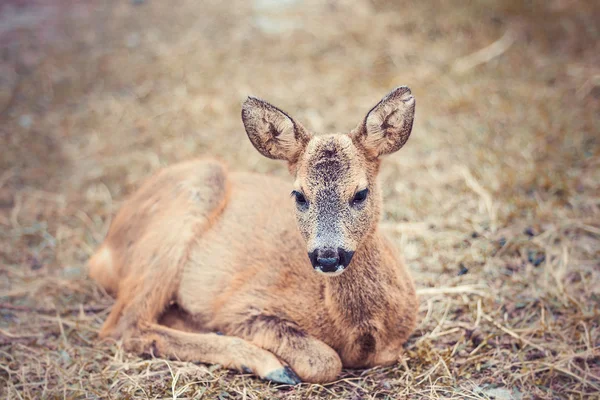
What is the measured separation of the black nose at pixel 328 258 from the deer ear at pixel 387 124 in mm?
664

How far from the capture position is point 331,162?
3.38 m

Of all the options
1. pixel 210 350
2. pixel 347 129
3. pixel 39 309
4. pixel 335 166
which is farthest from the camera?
pixel 347 129

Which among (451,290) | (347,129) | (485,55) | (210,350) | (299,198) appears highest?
(485,55)

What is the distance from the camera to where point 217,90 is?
24.6ft

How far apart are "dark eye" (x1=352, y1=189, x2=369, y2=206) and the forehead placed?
76 mm

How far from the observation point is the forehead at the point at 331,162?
3.36 m

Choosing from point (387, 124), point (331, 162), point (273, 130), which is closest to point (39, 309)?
point (273, 130)

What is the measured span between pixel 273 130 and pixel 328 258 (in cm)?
83

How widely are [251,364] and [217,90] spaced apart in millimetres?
4386

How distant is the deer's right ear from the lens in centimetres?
352

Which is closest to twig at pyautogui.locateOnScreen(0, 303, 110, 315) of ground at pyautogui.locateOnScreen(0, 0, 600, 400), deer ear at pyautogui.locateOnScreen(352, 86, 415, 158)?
ground at pyautogui.locateOnScreen(0, 0, 600, 400)

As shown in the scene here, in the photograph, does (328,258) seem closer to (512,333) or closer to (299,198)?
(299,198)

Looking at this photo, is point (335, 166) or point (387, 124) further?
point (387, 124)

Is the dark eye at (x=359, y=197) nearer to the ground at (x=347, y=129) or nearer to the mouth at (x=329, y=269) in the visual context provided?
the mouth at (x=329, y=269)
